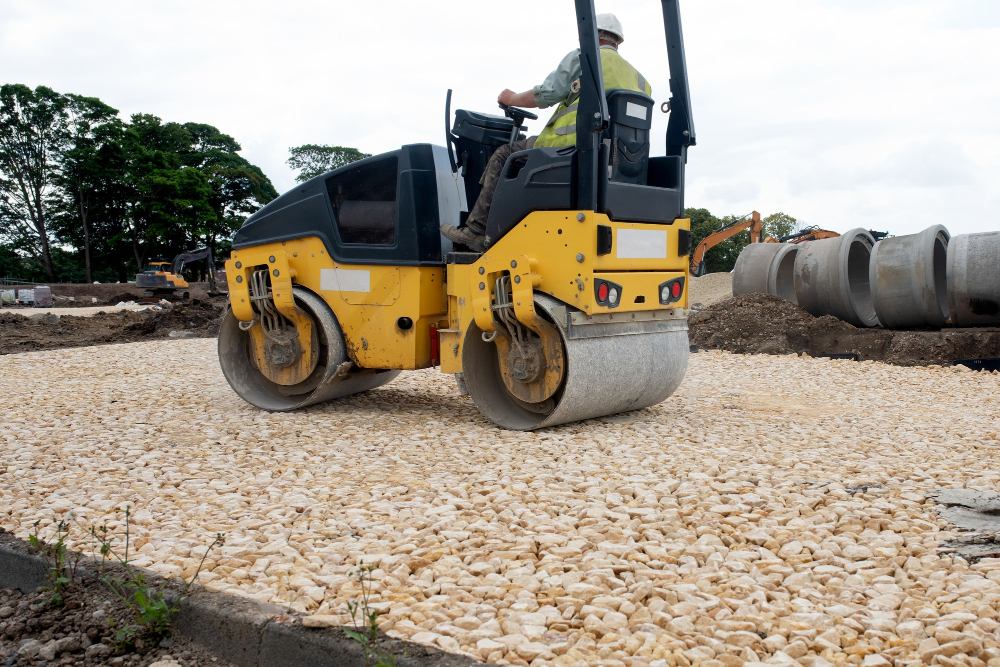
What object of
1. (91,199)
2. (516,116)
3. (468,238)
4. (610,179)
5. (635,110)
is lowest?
(468,238)

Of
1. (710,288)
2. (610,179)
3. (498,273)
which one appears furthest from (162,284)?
(610,179)

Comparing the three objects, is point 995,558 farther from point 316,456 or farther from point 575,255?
point 316,456

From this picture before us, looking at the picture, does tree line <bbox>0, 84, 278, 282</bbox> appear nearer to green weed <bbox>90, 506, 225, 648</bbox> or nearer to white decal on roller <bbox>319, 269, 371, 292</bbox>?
white decal on roller <bbox>319, 269, 371, 292</bbox>

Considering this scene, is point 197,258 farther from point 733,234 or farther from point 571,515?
point 571,515

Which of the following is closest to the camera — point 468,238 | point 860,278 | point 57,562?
point 57,562

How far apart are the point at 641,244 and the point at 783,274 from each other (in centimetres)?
1126

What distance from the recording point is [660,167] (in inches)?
221

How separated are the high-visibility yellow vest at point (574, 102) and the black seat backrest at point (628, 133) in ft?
0.35

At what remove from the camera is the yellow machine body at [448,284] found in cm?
497

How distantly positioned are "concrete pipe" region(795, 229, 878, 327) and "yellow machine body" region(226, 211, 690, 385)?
294 inches

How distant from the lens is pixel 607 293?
5000 millimetres

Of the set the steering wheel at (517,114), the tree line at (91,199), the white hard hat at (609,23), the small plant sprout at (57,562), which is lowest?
the small plant sprout at (57,562)

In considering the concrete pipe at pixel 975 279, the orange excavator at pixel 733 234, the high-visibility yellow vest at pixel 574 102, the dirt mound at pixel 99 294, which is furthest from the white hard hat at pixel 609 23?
the dirt mound at pixel 99 294

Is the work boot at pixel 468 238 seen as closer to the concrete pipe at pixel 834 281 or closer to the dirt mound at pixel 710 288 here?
the concrete pipe at pixel 834 281
